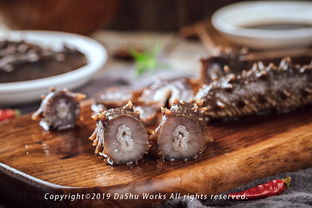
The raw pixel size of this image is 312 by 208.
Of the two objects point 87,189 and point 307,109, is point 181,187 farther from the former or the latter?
point 307,109

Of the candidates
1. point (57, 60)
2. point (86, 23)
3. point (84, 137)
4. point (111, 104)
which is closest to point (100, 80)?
point (57, 60)

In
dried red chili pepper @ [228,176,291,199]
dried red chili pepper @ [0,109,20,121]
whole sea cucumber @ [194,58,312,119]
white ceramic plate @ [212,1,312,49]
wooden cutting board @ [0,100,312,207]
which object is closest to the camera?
wooden cutting board @ [0,100,312,207]

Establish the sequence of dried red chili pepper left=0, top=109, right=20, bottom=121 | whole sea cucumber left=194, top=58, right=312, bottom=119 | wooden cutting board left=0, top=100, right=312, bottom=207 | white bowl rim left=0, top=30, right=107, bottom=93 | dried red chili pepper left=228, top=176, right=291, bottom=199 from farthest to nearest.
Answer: white bowl rim left=0, top=30, right=107, bottom=93, dried red chili pepper left=0, top=109, right=20, bottom=121, whole sea cucumber left=194, top=58, right=312, bottom=119, dried red chili pepper left=228, top=176, right=291, bottom=199, wooden cutting board left=0, top=100, right=312, bottom=207

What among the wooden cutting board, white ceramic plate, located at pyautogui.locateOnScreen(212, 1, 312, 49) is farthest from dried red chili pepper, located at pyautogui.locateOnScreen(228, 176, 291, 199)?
white ceramic plate, located at pyautogui.locateOnScreen(212, 1, 312, 49)

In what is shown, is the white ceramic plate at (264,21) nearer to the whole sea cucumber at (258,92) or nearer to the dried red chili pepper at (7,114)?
the whole sea cucumber at (258,92)

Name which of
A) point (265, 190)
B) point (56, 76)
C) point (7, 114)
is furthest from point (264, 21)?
point (265, 190)

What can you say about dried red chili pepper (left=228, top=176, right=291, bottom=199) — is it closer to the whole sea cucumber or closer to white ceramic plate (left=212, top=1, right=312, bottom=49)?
the whole sea cucumber
